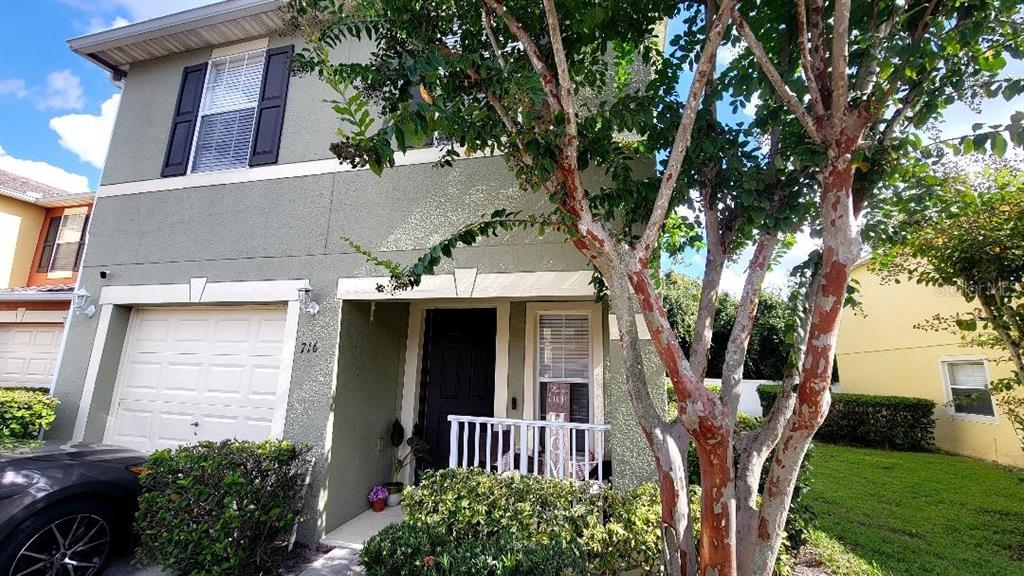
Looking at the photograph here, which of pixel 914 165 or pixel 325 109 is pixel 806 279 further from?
pixel 325 109

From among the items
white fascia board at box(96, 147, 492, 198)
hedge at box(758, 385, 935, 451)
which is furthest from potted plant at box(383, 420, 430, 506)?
hedge at box(758, 385, 935, 451)

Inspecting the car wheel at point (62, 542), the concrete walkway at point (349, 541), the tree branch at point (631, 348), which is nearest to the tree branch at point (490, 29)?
the tree branch at point (631, 348)

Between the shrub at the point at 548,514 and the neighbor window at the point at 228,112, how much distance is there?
5.90 metres

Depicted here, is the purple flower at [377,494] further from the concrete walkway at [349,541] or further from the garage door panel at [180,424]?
the garage door panel at [180,424]

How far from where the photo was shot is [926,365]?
12117mm

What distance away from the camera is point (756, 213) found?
337 cm

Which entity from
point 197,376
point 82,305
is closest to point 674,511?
point 197,376

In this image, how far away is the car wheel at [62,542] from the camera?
12.5 ft

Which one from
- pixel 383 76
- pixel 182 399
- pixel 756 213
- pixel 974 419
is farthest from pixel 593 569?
pixel 974 419

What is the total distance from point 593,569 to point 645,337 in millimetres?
2206

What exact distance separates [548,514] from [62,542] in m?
4.55

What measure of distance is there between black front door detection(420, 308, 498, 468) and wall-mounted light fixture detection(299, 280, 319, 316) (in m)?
1.87

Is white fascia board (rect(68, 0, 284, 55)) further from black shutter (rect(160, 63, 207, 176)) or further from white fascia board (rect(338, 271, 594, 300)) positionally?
white fascia board (rect(338, 271, 594, 300))

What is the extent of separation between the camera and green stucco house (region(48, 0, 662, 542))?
5.55m
